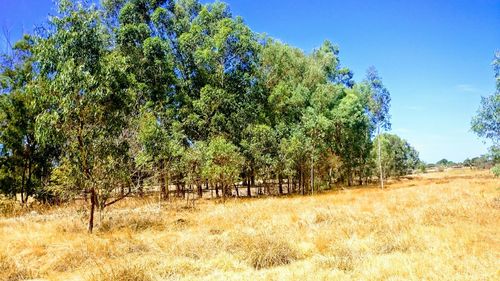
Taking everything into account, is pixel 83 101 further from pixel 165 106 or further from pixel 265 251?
pixel 165 106

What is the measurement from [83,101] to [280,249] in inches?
364

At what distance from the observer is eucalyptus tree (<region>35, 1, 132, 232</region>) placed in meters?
13.6

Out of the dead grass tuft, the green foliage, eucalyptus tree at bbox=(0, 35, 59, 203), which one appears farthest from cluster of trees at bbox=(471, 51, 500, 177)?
the green foliage

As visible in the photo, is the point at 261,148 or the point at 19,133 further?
the point at 261,148

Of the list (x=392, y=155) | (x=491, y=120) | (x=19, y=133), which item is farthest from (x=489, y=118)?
(x=392, y=155)

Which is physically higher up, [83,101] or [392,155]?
[83,101]

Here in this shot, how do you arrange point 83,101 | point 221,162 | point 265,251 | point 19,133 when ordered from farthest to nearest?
point 221,162, point 19,133, point 83,101, point 265,251

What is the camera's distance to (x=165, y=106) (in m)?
31.8

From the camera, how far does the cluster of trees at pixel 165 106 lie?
14234 millimetres

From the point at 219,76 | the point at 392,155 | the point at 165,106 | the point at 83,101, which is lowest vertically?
the point at 392,155

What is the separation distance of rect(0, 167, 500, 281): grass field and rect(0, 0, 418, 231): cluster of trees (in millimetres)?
3246

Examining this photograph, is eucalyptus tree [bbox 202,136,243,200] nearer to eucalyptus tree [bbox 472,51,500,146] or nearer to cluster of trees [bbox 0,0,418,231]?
cluster of trees [bbox 0,0,418,231]

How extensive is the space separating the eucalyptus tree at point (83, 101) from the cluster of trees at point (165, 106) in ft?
0.15

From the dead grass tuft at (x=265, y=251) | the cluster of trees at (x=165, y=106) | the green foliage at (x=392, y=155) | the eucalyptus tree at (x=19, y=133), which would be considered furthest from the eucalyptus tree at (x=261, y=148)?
the green foliage at (x=392, y=155)
